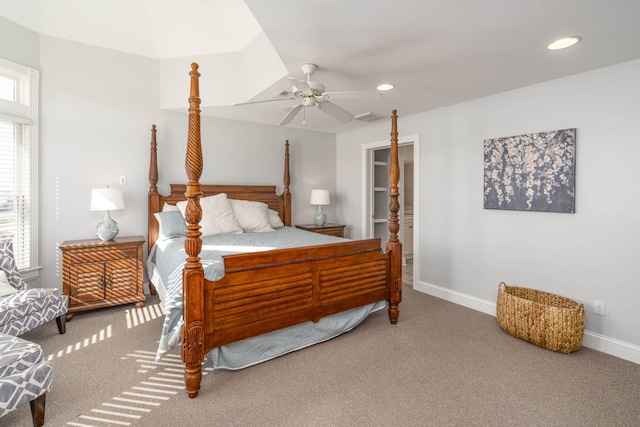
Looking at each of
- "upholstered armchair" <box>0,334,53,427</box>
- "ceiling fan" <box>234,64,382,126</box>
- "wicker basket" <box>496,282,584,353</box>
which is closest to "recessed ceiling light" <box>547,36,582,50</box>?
"ceiling fan" <box>234,64,382,126</box>

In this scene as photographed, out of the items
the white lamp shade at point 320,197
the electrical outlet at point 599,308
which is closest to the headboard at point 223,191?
the white lamp shade at point 320,197

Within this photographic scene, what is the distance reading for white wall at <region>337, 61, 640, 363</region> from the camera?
261 cm

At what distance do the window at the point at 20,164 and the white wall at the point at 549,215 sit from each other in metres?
4.25

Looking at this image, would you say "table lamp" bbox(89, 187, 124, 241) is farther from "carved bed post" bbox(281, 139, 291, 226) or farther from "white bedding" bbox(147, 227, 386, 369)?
"carved bed post" bbox(281, 139, 291, 226)

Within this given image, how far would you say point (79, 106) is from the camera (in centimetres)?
358

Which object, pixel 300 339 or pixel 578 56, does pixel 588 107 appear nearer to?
pixel 578 56

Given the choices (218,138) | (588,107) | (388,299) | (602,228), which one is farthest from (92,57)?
A: (602,228)

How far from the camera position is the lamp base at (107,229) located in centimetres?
347

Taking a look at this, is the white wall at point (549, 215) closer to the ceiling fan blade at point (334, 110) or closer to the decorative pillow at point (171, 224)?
the ceiling fan blade at point (334, 110)

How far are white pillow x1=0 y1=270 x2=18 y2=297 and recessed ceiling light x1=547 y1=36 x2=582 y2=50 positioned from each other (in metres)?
4.51

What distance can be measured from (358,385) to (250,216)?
260cm

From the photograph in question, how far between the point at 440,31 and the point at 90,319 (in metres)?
4.01

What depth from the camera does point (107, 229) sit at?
3475 millimetres

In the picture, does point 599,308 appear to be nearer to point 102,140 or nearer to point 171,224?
point 171,224
